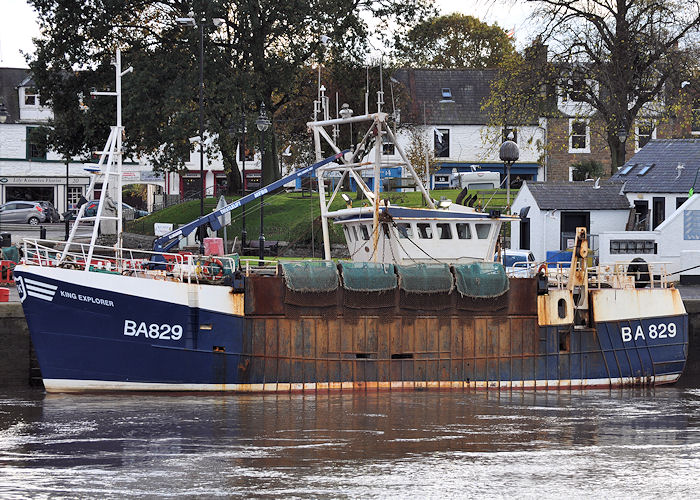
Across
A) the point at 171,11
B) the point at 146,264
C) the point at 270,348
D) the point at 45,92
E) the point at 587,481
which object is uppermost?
the point at 171,11

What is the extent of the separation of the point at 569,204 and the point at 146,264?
23390mm

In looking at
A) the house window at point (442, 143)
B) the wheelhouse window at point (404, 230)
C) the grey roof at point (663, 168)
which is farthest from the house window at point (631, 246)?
the house window at point (442, 143)

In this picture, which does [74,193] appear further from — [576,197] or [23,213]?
[576,197]

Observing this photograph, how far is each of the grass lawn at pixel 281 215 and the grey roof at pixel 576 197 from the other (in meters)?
2.64

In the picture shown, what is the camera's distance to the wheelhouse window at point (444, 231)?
29.5 metres

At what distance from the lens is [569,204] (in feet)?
152

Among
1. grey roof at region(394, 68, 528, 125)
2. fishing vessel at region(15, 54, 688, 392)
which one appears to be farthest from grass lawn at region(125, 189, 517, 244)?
fishing vessel at region(15, 54, 688, 392)

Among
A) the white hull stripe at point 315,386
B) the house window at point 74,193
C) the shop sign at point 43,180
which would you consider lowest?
the white hull stripe at point 315,386

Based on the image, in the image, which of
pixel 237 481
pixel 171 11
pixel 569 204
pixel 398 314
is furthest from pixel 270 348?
pixel 171 11

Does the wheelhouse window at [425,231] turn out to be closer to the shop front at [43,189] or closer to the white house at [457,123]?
the white house at [457,123]

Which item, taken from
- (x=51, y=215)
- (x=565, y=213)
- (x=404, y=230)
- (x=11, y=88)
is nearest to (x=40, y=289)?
(x=404, y=230)

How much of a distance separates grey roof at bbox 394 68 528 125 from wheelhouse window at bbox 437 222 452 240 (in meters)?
45.6

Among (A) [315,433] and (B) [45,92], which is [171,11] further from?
(A) [315,433]

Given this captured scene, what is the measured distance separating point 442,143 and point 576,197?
28.3 metres
